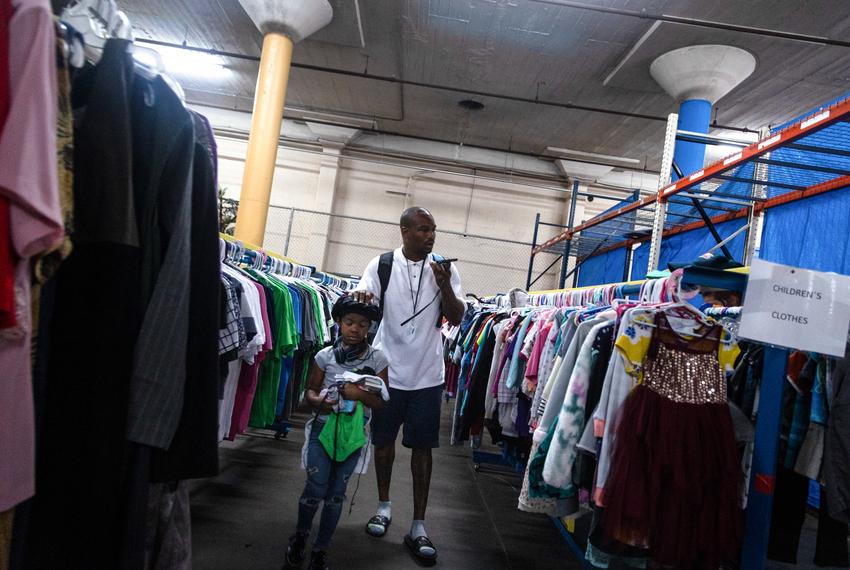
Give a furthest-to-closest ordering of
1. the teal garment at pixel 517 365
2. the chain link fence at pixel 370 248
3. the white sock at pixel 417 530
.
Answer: the chain link fence at pixel 370 248 → the teal garment at pixel 517 365 → the white sock at pixel 417 530

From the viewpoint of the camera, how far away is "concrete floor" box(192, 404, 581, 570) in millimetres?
2621

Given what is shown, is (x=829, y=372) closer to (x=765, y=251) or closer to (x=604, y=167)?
(x=765, y=251)

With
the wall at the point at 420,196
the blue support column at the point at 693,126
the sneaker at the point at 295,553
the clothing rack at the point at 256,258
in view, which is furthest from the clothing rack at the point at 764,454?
the wall at the point at 420,196

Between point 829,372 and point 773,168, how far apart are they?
10.5 feet

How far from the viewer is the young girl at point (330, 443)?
2414 millimetres

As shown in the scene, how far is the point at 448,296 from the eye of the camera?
283cm

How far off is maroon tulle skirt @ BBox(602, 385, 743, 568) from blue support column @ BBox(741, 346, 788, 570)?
0.05 metres

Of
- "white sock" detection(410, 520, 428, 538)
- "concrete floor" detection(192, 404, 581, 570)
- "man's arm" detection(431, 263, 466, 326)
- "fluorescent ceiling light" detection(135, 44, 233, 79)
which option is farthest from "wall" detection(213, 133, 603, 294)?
"white sock" detection(410, 520, 428, 538)

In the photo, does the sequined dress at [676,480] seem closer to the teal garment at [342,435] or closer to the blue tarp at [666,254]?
the teal garment at [342,435]

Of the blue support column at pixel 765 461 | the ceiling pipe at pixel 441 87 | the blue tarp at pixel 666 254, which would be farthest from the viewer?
the ceiling pipe at pixel 441 87

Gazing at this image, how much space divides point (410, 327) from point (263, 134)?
19.8ft

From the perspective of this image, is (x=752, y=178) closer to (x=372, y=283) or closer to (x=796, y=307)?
(x=796, y=307)

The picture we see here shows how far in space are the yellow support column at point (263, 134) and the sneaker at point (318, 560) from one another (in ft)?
19.8

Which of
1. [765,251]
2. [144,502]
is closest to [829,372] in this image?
[144,502]
